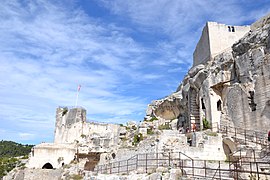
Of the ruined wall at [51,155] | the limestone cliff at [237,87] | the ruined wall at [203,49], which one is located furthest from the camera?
the ruined wall at [51,155]

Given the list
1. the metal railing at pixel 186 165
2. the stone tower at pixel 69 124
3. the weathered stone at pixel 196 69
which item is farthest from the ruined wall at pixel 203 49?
the stone tower at pixel 69 124

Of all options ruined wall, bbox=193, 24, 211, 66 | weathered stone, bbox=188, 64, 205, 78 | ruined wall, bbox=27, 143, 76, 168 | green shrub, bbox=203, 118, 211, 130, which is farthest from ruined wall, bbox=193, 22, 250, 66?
ruined wall, bbox=27, 143, 76, 168

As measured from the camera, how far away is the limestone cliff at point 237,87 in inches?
745

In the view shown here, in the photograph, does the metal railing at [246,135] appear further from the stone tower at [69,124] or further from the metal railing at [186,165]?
the stone tower at [69,124]

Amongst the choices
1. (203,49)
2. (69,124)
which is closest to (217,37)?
(203,49)

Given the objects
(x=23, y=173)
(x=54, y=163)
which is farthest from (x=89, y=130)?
(x=23, y=173)

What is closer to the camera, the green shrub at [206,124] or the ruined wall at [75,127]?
the green shrub at [206,124]

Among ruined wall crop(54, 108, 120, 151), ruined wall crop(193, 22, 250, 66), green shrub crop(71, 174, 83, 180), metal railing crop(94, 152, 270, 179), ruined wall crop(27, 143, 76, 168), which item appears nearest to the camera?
metal railing crop(94, 152, 270, 179)

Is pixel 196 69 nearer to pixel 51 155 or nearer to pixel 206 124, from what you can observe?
pixel 206 124

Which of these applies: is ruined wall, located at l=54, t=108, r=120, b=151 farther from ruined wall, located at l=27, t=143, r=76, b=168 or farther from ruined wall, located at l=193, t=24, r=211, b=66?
ruined wall, located at l=193, t=24, r=211, b=66

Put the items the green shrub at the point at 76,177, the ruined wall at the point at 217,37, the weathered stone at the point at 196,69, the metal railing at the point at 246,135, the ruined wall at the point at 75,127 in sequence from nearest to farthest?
the metal railing at the point at 246,135 < the green shrub at the point at 76,177 < the weathered stone at the point at 196,69 < the ruined wall at the point at 217,37 < the ruined wall at the point at 75,127

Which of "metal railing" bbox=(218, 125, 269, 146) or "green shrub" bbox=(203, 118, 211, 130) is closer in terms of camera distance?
"metal railing" bbox=(218, 125, 269, 146)

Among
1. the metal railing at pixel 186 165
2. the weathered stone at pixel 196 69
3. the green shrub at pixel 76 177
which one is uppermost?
the weathered stone at pixel 196 69

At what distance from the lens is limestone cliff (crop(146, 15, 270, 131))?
1892cm
